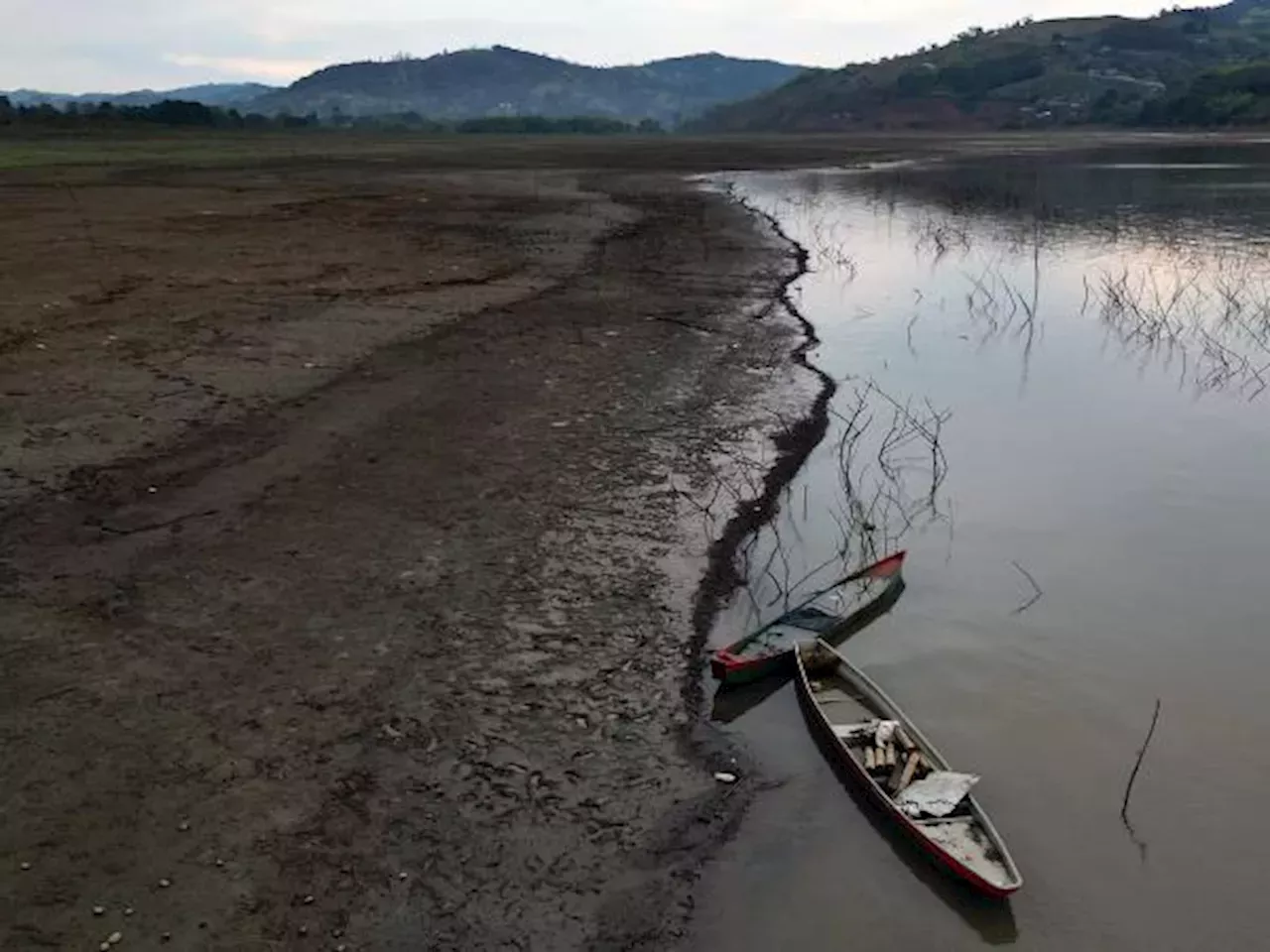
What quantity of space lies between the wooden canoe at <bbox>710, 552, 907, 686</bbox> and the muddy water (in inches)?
13.0

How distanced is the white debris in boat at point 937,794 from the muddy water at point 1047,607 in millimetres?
298

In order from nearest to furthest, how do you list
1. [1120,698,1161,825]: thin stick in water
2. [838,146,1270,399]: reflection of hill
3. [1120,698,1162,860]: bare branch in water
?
1. [1120,698,1162,860]: bare branch in water
2. [1120,698,1161,825]: thin stick in water
3. [838,146,1270,399]: reflection of hill

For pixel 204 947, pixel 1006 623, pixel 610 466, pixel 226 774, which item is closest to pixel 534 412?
pixel 610 466

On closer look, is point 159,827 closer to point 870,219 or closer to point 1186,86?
point 870,219

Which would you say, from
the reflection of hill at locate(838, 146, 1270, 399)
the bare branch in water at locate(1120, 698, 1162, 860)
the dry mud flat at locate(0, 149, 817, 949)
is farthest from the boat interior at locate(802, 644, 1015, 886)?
the reflection of hill at locate(838, 146, 1270, 399)

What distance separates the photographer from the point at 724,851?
7.79 m

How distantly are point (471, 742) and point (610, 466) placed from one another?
6596mm

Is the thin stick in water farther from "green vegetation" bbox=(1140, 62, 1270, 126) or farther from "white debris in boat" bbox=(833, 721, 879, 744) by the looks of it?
"green vegetation" bbox=(1140, 62, 1270, 126)

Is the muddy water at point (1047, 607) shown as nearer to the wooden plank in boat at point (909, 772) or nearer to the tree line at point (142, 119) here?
the wooden plank in boat at point (909, 772)

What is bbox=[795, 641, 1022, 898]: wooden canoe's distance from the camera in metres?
7.47

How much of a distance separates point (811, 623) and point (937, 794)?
9.94 ft

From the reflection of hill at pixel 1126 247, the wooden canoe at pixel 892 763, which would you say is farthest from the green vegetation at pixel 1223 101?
the wooden canoe at pixel 892 763

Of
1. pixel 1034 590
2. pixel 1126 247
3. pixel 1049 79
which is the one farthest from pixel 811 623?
pixel 1049 79

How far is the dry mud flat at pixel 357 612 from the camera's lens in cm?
711
